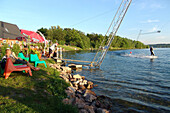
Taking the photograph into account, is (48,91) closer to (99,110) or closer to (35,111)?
(35,111)

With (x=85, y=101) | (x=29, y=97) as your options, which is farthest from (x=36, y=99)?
(x=85, y=101)

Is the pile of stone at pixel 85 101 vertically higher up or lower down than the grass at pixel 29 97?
lower down

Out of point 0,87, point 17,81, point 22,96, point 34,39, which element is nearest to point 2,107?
point 22,96

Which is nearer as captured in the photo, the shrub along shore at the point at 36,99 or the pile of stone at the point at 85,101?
the shrub along shore at the point at 36,99

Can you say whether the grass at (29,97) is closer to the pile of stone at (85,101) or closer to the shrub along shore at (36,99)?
the shrub along shore at (36,99)

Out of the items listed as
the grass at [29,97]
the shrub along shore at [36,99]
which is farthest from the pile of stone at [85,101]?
the grass at [29,97]

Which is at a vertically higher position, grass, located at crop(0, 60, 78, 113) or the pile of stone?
grass, located at crop(0, 60, 78, 113)

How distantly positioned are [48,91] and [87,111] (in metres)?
2.16

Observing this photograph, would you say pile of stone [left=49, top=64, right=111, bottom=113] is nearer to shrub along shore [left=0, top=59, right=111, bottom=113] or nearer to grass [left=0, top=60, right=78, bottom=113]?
shrub along shore [left=0, top=59, right=111, bottom=113]

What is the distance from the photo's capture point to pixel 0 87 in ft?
17.3

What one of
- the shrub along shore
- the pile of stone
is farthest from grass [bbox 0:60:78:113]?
the pile of stone

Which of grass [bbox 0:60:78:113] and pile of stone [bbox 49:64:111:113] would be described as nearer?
grass [bbox 0:60:78:113]

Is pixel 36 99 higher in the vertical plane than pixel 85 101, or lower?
higher

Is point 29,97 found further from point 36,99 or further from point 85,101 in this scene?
point 85,101
